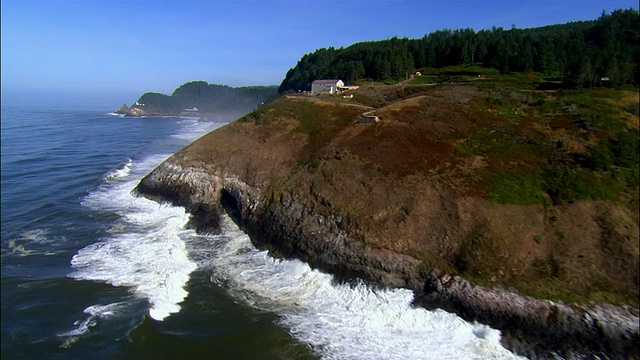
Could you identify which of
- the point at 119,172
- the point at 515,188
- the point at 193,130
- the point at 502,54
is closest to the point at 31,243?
the point at 119,172

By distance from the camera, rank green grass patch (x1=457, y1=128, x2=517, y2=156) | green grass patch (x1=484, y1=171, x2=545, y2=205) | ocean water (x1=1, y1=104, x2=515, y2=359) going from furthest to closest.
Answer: green grass patch (x1=457, y1=128, x2=517, y2=156)
green grass patch (x1=484, y1=171, x2=545, y2=205)
ocean water (x1=1, y1=104, x2=515, y2=359)

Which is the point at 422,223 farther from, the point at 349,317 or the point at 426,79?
the point at 426,79

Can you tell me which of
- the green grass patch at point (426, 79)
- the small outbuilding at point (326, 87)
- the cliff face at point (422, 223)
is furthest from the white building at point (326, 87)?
the cliff face at point (422, 223)

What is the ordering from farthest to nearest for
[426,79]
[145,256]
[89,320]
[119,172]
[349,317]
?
[426,79]
[119,172]
[145,256]
[349,317]
[89,320]

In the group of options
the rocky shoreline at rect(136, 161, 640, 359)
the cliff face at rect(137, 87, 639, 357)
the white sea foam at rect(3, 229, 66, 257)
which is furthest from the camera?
the white sea foam at rect(3, 229, 66, 257)

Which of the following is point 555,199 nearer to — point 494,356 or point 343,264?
point 494,356

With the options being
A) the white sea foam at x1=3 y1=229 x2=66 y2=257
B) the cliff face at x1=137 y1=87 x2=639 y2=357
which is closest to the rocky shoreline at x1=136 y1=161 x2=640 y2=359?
the cliff face at x1=137 y1=87 x2=639 y2=357

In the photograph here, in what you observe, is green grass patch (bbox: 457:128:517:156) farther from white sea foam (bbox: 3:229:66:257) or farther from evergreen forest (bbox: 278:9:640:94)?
white sea foam (bbox: 3:229:66:257)
